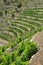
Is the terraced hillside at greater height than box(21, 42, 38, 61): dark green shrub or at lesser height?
lesser

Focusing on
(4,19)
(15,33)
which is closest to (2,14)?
(4,19)

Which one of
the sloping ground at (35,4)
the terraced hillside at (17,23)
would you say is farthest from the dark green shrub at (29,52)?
the sloping ground at (35,4)

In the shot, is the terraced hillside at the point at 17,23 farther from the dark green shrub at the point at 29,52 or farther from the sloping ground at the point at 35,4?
the dark green shrub at the point at 29,52

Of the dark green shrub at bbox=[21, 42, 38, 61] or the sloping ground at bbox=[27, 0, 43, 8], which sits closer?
the dark green shrub at bbox=[21, 42, 38, 61]

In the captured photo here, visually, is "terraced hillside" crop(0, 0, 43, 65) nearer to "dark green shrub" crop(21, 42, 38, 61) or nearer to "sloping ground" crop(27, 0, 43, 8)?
"sloping ground" crop(27, 0, 43, 8)

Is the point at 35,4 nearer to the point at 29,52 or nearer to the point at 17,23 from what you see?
the point at 17,23

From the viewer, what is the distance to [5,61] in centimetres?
1513

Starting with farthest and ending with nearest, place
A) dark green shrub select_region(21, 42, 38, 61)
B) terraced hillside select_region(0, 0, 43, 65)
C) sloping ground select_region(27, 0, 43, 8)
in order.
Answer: sloping ground select_region(27, 0, 43, 8) < terraced hillside select_region(0, 0, 43, 65) < dark green shrub select_region(21, 42, 38, 61)

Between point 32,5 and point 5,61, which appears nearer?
point 5,61

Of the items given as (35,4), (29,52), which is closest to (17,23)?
(35,4)

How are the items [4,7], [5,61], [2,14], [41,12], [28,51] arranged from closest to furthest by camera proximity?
[28,51], [5,61], [41,12], [2,14], [4,7]

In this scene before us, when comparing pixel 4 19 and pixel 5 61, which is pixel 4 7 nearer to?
pixel 4 19

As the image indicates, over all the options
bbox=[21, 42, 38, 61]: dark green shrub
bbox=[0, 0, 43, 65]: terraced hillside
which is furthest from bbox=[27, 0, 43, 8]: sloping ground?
bbox=[21, 42, 38, 61]: dark green shrub

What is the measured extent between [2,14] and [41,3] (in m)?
10.2
